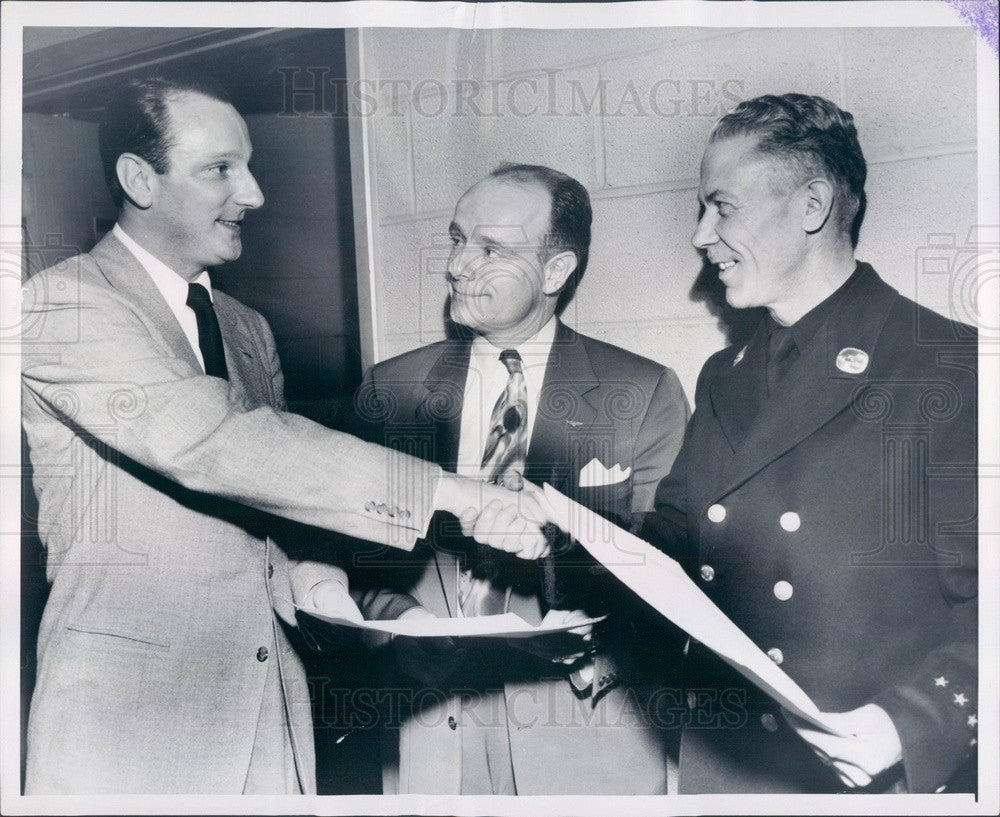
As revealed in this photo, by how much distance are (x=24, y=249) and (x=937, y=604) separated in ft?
6.39

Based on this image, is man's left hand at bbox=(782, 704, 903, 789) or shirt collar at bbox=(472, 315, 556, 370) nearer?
man's left hand at bbox=(782, 704, 903, 789)

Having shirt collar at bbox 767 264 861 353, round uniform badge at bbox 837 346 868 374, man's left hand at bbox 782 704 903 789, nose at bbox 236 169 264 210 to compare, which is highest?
nose at bbox 236 169 264 210

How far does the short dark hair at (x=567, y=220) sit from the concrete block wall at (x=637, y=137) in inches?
0.8

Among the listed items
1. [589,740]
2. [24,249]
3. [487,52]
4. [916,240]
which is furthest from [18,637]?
[916,240]

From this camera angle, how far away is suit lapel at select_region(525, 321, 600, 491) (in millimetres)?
1819

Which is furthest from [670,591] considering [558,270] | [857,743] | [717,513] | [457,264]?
[457,264]

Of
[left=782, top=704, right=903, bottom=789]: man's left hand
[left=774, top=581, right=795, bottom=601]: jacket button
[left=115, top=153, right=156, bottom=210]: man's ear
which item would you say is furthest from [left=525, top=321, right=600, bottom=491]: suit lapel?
[left=115, top=153, right=156, bottom=210]: man's ear

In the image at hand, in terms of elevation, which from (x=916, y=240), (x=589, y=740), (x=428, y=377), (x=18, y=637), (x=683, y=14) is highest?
(x=683, y=14)

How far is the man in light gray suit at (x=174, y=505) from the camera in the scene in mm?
1786

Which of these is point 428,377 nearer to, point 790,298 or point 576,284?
point 576,284

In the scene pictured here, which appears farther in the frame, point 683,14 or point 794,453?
point 683,14

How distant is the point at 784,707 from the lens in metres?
1.79

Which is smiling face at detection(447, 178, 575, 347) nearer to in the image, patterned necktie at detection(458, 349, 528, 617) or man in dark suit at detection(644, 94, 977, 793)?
patterned necktie at detection(458, 349, 528, 617)

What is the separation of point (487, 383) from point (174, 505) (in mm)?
657
